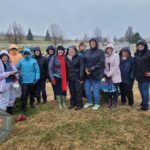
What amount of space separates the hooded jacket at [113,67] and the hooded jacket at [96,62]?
0.21m

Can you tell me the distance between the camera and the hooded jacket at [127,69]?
7.71m

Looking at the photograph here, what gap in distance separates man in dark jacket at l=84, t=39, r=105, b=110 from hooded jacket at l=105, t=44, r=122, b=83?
21 centimetres

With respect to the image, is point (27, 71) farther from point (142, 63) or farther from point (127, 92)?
point (142, 63)

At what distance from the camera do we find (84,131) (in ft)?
21.1

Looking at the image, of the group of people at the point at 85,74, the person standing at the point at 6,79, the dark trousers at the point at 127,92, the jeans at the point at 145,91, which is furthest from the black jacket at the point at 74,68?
the jeans at the point at 145,91

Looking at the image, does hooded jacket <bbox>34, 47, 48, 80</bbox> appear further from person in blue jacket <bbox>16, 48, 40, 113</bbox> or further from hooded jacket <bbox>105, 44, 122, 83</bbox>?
hooded jacket <bbox>105, 44, 122, 83</bbox>

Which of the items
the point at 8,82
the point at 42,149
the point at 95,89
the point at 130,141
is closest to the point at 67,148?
the point at 42,149

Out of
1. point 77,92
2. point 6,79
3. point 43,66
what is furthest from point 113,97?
point 6,79

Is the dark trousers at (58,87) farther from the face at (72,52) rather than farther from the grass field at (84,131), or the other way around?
the face at (72,52)

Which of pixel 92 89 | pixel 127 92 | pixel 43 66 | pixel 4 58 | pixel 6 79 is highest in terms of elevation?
pixel 4 58

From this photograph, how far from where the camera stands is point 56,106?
846cm

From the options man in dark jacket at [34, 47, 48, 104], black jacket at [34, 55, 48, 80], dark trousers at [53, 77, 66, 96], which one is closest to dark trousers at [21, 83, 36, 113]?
man in dark jacket at [34, 47, 48, 104]

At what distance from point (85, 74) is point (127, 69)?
1.04 meters

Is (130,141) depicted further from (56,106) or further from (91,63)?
(56,106)
